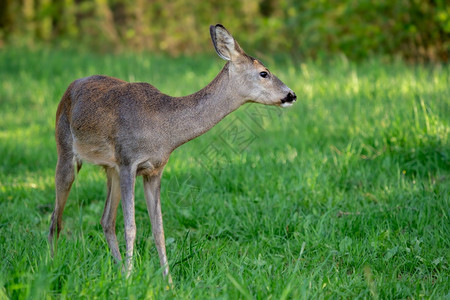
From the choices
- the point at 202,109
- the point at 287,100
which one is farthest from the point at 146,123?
the point at 287,100

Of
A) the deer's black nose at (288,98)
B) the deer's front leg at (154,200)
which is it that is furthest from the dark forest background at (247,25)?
the deer's front leg at (154,200)

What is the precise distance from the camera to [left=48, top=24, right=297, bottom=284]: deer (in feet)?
12.5

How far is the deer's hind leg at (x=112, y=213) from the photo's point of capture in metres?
4.24

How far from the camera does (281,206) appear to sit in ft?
15.1

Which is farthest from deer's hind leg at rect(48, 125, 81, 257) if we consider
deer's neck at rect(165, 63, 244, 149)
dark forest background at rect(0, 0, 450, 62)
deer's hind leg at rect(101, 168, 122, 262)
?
dark forest background at rect(0, 0, 450, 62)

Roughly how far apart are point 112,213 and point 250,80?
1.36 metres

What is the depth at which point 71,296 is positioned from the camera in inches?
113

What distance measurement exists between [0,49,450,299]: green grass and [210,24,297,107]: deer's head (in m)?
0.93

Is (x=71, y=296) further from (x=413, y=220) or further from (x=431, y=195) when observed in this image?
(x=431, y=195)

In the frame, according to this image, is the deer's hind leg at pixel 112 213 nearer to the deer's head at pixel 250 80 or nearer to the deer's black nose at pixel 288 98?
the deer's head at pixel 250 80

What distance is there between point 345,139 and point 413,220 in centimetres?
191

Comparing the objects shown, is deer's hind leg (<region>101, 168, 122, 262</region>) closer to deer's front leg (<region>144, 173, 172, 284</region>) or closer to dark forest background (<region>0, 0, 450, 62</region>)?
deer's front leg (<region>144, 173, 172, 284</region>)

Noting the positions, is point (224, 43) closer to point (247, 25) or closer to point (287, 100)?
point (287, 100)

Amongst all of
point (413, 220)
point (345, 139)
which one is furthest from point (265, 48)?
point (413, 220)
